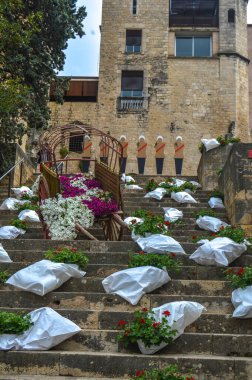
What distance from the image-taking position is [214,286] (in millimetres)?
5910

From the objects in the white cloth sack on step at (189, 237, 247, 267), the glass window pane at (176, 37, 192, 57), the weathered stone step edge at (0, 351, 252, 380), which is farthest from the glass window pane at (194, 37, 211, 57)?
the weathered stone step edge at (0, 351, 252, 380)

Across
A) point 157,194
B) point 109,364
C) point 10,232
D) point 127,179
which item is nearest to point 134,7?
point 127,179

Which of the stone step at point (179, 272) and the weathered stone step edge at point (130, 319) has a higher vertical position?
the stone step at point (179, 272)

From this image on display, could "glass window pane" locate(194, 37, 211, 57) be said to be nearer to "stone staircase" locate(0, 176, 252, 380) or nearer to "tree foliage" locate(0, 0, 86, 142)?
"tree foliage" locate(0, 0, 86, 142)

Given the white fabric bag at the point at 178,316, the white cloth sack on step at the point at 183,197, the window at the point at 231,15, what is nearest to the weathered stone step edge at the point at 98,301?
the white fabric bag at the point at 178,316

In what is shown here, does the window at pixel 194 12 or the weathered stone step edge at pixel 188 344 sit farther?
the window at pixel 194 12

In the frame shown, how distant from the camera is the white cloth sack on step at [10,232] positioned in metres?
8.25

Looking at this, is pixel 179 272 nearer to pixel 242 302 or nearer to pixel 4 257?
pixel 242 302

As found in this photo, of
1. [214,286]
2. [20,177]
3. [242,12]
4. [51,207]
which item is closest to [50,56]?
[20,177]

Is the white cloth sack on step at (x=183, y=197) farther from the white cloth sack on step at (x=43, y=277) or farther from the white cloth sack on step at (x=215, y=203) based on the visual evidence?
the white cloth sack on step at (x=43, y=277)

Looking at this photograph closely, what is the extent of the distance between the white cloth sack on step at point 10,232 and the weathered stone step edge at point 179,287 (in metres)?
2.42

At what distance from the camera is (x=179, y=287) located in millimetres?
5926

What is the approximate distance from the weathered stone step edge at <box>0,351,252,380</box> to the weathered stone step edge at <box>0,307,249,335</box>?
1.77 feet

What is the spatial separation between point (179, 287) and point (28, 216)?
4.35 metres
